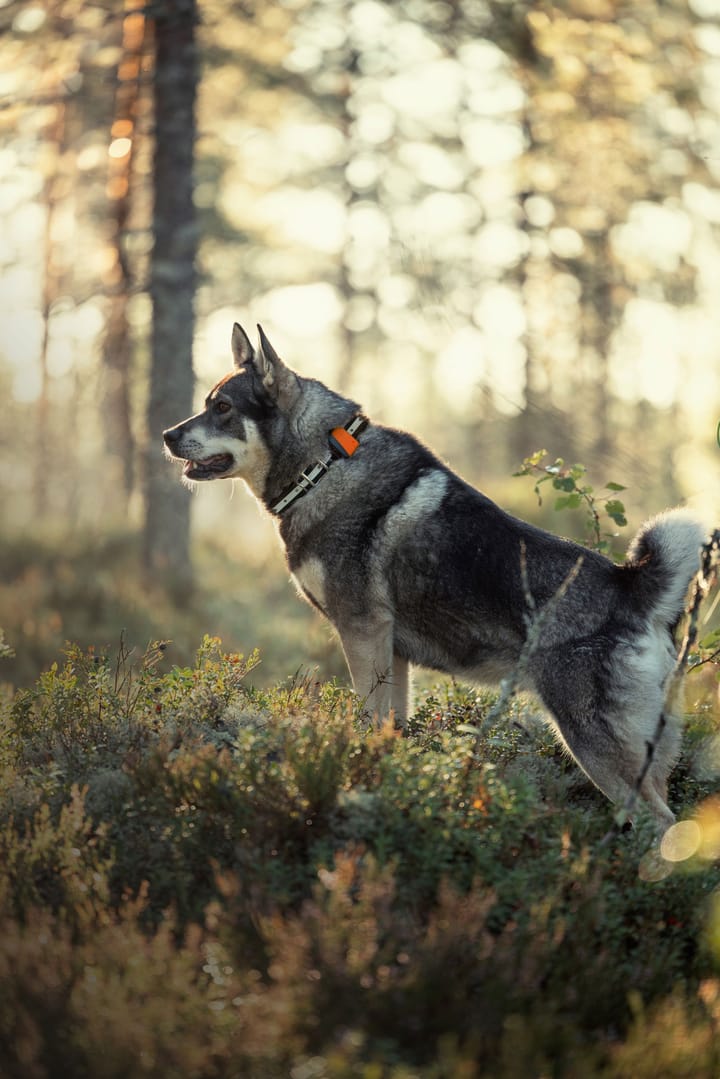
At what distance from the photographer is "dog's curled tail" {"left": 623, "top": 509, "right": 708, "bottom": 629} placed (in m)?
5.29

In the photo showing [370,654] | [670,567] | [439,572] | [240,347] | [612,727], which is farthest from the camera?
[240,347]

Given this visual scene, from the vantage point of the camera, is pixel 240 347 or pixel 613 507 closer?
pixel 613 507

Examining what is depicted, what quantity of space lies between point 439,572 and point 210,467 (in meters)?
1.80

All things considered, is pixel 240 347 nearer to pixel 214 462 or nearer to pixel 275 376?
pixel 275 376

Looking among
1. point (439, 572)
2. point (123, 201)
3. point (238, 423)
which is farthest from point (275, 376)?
point (123, 201)

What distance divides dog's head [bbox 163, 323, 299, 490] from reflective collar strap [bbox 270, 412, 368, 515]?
0.37 metres

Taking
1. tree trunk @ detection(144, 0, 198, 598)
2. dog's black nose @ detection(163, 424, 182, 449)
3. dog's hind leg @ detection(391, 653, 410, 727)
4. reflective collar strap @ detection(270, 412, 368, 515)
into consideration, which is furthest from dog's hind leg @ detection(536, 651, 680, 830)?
tree trunk @ detection(144, 0, 198, 598)

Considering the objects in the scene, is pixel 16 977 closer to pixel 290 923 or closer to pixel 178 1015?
pixel 178 1015

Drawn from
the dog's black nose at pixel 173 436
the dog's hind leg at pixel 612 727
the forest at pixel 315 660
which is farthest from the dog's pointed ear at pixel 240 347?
the dog's hind leg at pixel 612 727

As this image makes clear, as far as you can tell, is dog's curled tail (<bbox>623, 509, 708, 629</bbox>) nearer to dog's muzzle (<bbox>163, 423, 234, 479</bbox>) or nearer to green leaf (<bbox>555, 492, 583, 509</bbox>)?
green leaf (<bbox>555, 492, 583, 509</bbox>)

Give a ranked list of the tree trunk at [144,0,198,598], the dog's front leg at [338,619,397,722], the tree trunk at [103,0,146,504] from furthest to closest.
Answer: the tree trunk at [103,0,146,504], the tree trunk at [144,0,198,598], the dog's front leg at [338,619,397,722]

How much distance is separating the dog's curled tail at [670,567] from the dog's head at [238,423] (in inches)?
98.1

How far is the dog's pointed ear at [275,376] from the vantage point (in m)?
6.50

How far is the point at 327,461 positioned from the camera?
638cm
